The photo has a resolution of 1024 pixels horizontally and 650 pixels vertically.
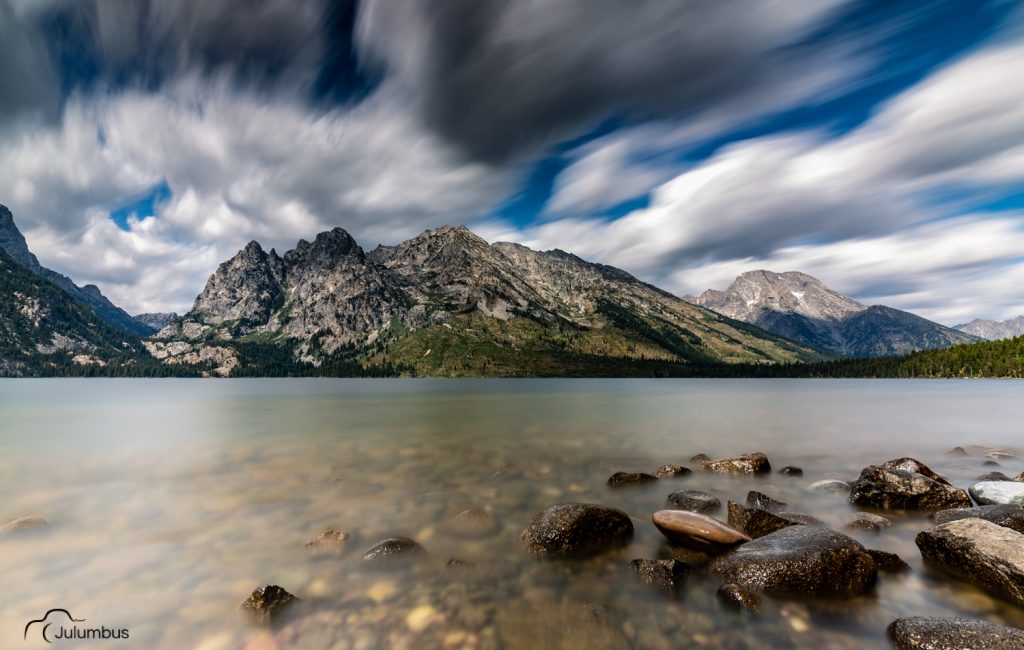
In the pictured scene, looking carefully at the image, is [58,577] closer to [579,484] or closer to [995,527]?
[579,484]

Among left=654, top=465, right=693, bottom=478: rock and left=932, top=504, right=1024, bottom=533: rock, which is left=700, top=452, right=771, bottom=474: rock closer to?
left=654, top=465, right=693, bottom=478: rock

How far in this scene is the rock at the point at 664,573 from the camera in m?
11.4

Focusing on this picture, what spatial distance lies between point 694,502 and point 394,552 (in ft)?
40.8

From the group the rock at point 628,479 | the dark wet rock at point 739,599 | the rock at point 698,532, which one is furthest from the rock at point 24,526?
the rock at point 628,479

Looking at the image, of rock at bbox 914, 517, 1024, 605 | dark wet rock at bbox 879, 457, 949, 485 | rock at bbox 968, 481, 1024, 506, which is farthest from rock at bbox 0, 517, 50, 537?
dark wet rock at bbox 879, 457, 949, 485

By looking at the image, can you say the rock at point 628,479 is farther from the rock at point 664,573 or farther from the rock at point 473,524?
the rock at point 664,573

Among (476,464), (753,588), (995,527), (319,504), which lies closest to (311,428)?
(476,464)

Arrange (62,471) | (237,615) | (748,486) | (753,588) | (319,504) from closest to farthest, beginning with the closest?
(237,615)
(753,588)
(319,504)
(748,486)
(62,471)

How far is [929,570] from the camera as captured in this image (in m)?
12.2

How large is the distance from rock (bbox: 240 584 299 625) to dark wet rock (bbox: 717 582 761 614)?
10708mm

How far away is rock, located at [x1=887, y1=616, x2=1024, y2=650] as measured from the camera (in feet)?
26.3

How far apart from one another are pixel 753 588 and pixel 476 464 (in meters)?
18.8

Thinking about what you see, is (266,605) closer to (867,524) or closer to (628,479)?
(628,479)

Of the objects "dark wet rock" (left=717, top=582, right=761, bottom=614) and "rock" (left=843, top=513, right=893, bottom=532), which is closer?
"dark wet rock" (left=717, top=582, right=761, bottom=614)
